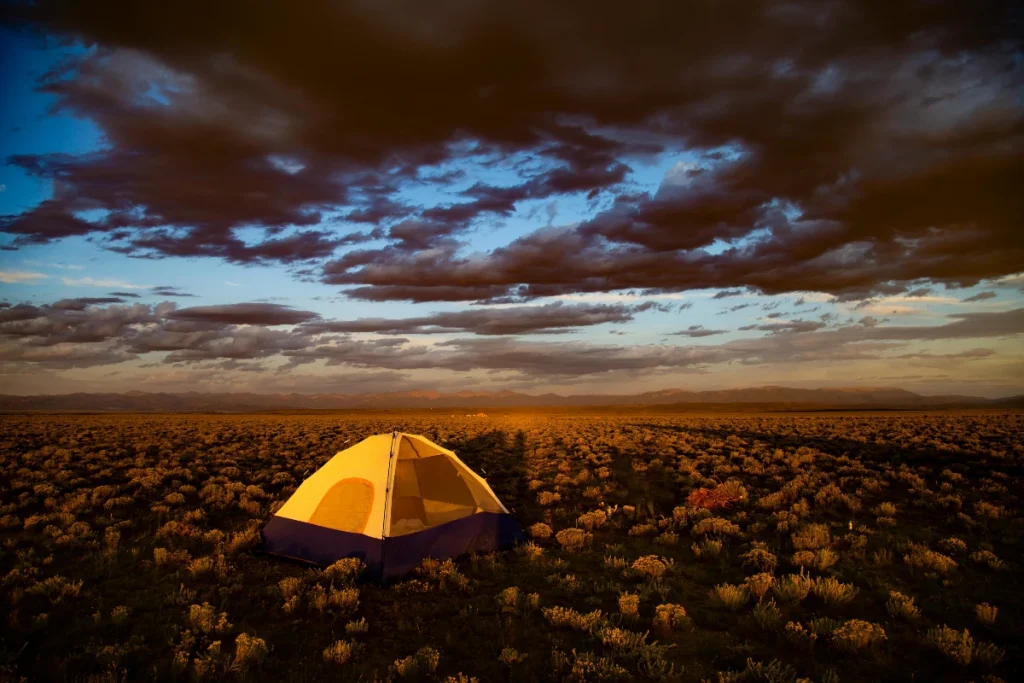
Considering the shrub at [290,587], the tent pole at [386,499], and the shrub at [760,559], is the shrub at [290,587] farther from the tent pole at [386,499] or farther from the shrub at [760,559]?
the shrub at [760,559]

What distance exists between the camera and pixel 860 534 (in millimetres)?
11133

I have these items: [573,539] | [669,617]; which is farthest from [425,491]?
[669,617]

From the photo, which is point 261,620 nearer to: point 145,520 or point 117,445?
point 145,520

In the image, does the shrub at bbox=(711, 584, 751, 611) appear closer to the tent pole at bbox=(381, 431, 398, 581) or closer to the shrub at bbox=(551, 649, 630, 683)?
the shrub at bbox=(551, 649, 630, 683)

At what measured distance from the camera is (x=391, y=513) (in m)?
9.63

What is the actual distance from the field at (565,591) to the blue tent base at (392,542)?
0.94 feet

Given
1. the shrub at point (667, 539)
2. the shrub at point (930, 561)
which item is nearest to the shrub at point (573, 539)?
the shrub at point (667, 539)

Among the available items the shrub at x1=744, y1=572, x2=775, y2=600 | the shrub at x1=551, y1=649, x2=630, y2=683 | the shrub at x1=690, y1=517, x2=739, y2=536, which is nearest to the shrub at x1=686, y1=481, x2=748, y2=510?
the shrub at x1=690, y1=517, x2=739, y2=536

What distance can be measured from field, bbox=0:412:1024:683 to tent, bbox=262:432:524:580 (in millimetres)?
395

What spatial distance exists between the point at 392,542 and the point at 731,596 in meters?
5.58

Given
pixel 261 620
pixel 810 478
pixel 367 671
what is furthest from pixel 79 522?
pixel 810 478

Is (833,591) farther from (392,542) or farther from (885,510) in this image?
(392,542)

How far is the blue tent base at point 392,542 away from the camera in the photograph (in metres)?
9.11

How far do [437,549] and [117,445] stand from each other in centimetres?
2470
